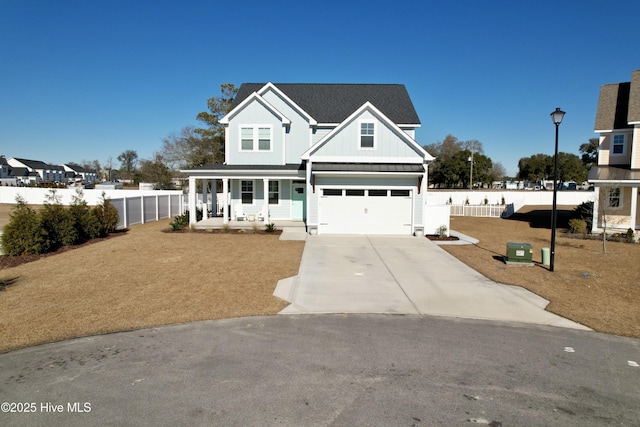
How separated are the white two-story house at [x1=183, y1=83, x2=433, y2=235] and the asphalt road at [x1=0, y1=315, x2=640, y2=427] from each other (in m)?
11.7

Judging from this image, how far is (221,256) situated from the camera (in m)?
13.3

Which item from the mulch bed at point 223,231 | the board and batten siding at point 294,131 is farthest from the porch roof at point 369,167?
the board and batten siding at point 294,131

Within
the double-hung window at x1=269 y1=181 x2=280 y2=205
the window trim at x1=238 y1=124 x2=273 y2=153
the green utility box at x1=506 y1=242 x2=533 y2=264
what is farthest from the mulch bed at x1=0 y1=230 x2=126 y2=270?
the green utility box at x1=506 y1=242 x2=533 y2=264

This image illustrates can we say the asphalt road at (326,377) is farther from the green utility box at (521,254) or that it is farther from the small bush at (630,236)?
the small bush at (630,236)

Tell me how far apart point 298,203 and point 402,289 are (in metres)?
13.8

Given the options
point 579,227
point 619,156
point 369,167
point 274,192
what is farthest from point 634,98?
point 274,192

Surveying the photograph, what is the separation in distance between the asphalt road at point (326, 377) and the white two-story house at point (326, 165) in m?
11.7

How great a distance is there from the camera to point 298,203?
2283 cm

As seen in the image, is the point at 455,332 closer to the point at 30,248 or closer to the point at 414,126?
the point at 30,248

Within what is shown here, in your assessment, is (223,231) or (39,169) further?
(39,169)

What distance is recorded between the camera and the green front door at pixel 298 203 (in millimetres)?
22750

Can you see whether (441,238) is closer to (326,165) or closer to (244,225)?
(326,165)

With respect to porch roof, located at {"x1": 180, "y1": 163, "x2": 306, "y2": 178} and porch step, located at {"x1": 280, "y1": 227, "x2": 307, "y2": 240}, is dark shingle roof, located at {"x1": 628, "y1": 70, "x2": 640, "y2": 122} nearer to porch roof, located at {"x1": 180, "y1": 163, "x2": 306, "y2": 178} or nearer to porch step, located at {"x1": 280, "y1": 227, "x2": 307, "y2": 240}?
porch roof, located at {"x1": 180, "y1": 163, "x2": 306, "y2": 178}

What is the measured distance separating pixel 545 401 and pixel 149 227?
2082 cm
